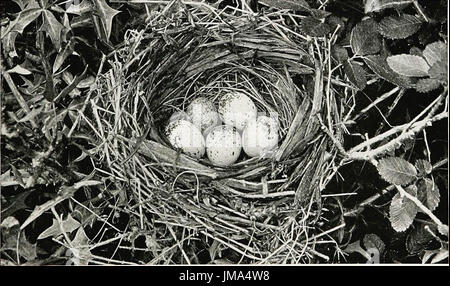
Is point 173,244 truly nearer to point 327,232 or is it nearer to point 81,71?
point 327,232

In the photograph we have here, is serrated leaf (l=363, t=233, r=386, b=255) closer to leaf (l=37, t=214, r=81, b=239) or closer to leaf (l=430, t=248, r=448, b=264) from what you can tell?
leaf (l=430, t=248, r=448, b=264)

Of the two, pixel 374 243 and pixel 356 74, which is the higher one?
pixel 356 74

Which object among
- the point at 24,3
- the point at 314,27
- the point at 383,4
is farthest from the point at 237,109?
the point at 24,3

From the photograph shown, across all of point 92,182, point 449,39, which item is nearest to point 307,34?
point 449,39

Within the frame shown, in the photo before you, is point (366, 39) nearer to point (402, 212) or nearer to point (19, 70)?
point (402, 212)

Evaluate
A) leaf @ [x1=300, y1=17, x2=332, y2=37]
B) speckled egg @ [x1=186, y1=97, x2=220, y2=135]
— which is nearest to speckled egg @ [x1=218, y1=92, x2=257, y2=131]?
speckled egg @ [x1=186, y1=97, x2=220, y2=135]

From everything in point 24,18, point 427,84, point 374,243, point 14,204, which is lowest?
point 374,243

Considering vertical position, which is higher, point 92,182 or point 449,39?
point 449,39
